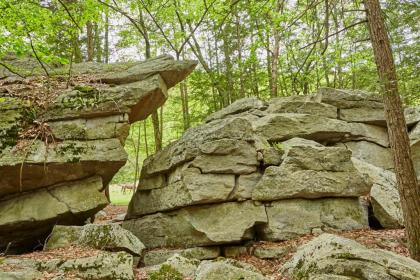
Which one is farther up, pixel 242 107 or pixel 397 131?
pixel 242 107

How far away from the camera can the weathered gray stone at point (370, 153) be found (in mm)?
15281

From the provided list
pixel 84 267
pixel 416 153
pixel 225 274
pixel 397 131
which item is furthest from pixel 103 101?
pixel 416 153

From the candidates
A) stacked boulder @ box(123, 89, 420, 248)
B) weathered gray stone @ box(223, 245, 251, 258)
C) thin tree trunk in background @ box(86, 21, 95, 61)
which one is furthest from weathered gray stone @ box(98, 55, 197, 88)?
weathered gray stone @ box(223, 245, 251, 258)

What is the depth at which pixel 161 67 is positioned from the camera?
13.1m

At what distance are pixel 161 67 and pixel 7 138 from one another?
582 centimetres

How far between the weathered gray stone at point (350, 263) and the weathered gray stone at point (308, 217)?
3.56 meters

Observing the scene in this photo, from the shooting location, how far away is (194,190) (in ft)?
35.2

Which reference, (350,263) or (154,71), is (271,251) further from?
(154,71)

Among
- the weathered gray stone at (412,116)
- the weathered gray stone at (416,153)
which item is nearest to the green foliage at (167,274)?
the weathered gray stone at (416,153)

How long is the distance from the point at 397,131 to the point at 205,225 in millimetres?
5968

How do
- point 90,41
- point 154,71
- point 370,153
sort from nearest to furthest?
point 154,71, point 370,153, point 90,41

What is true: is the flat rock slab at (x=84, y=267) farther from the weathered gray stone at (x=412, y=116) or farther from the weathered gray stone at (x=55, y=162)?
the weathered gray stone at (x=412, y=116)

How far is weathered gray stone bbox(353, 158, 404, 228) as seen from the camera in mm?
10641

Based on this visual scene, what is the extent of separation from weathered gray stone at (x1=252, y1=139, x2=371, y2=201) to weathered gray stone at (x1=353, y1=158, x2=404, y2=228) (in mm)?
518
